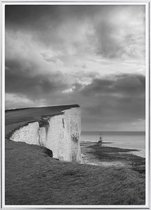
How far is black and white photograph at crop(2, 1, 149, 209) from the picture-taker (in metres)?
2.27

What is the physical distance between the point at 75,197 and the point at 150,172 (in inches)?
29.1

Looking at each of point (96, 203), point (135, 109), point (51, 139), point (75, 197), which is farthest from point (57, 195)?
point (51, 139)

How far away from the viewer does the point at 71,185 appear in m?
2.29

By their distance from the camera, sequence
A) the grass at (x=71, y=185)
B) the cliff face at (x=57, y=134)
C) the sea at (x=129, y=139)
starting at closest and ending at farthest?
the grass at (x=71, y=185)
the sea at (x=129, y=139)
the cliff face at (x=57, y=134)

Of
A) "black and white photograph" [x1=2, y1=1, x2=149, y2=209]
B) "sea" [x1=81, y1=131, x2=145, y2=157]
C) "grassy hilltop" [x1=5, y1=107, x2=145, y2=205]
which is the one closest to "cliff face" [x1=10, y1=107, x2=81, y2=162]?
"black and white photograph" [x1=2, y1=1, x2=149, y2=209]

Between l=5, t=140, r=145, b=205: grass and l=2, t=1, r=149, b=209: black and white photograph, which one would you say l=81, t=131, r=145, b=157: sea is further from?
l=5, t=140, r=145, b=205: grass

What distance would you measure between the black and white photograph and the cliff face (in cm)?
5

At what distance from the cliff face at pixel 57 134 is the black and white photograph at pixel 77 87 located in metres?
0.05

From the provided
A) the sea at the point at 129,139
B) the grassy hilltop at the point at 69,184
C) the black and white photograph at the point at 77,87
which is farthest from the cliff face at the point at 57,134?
the grassy hilltop at the point at 69,184

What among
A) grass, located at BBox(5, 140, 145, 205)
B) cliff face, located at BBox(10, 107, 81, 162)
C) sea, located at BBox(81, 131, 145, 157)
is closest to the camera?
grass, located at BBox(5, 140, 145, 205)

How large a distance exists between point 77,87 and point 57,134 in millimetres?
2783

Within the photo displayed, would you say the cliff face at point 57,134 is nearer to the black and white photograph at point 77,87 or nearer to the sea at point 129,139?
the black and white photograph at point 77,87

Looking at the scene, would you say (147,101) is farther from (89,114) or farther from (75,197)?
(89,114)

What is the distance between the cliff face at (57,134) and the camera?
175 inches
